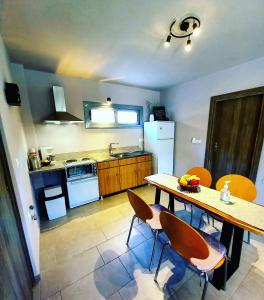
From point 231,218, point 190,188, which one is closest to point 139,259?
point 190,188

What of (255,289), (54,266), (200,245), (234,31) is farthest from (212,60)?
(54,266)

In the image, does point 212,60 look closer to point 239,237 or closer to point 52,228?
point 239,237

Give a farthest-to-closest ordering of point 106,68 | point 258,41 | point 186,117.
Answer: point 186,117
point 106,68
point 258,41

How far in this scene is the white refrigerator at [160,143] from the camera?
3373mm

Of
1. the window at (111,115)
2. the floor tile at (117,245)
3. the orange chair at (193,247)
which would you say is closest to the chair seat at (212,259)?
the orange chair at (193,247)

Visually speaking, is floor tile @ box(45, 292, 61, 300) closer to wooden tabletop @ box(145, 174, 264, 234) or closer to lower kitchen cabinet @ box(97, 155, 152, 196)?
wooden tabletop @ box(145, 174, 264, 234)

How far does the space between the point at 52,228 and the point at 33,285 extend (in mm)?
839

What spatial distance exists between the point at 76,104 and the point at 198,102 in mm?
2669

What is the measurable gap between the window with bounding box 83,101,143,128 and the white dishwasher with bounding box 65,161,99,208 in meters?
0.99

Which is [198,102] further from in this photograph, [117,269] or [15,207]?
[15,207]

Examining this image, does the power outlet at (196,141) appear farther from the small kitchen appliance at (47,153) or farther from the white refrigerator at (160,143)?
the small kitchen appliance at (47,153)

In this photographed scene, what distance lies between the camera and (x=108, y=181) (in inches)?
116

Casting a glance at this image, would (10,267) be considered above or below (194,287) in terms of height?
above

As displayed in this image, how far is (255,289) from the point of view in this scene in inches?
50.3
